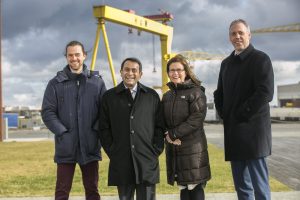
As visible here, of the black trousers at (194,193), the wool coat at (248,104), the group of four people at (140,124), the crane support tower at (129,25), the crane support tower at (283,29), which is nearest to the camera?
the wool coat at (248,104)

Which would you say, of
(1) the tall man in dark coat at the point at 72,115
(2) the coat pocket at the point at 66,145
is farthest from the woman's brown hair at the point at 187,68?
(2) the coat pocket at the point at 66,145

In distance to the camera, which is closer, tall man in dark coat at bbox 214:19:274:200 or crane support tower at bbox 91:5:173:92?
tall man in dark coat at bbox 214:19:274:200

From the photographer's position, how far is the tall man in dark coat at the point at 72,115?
13.3 ft

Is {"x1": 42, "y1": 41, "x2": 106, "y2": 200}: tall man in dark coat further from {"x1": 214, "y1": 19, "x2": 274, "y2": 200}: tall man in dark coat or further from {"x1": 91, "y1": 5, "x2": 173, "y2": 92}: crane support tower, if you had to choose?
{"x1": 91, "y1": 5, "x2": 173, "y2": 92}: crane support tower

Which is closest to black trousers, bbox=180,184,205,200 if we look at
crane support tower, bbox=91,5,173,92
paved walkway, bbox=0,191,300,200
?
paved walkway, bbox=0,191,300,200

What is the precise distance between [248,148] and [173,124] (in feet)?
2.33

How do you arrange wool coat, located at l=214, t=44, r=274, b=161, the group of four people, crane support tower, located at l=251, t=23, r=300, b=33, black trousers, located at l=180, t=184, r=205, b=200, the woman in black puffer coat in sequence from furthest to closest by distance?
1. crane support tower, located at l=251, t=23, r=300, b=33
2. black trousers, located at l=180, t=184, r=205, b=200
3. the woman in black puffer coat
4. the group of four people
5. wool coat, located at l=214, t=44, r=274, b=161

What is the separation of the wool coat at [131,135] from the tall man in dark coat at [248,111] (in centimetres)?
66

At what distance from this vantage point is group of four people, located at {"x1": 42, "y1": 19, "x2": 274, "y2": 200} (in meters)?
3.93

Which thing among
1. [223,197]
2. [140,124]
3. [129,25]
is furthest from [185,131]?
[129,25]

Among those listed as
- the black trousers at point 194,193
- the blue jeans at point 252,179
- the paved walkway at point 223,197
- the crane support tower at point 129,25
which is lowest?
the paved walkway at point 223,197

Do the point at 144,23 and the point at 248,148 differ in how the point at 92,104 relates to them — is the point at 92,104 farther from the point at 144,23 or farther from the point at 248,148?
the point at 144,23

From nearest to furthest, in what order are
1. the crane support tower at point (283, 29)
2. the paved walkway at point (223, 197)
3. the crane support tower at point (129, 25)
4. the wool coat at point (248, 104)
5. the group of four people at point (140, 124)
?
1. the wool coat at point (248, 104)
2. the group of four people at point (140, 124)
3. the paved walkway at point (223, 197)
4. the crane support tower at point (129, 25)
5. the crane support tower at point (283, 29)

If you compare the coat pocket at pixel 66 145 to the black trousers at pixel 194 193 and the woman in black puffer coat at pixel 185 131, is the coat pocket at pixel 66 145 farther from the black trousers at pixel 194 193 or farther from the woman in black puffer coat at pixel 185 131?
the black trousers at pixel 194 193
